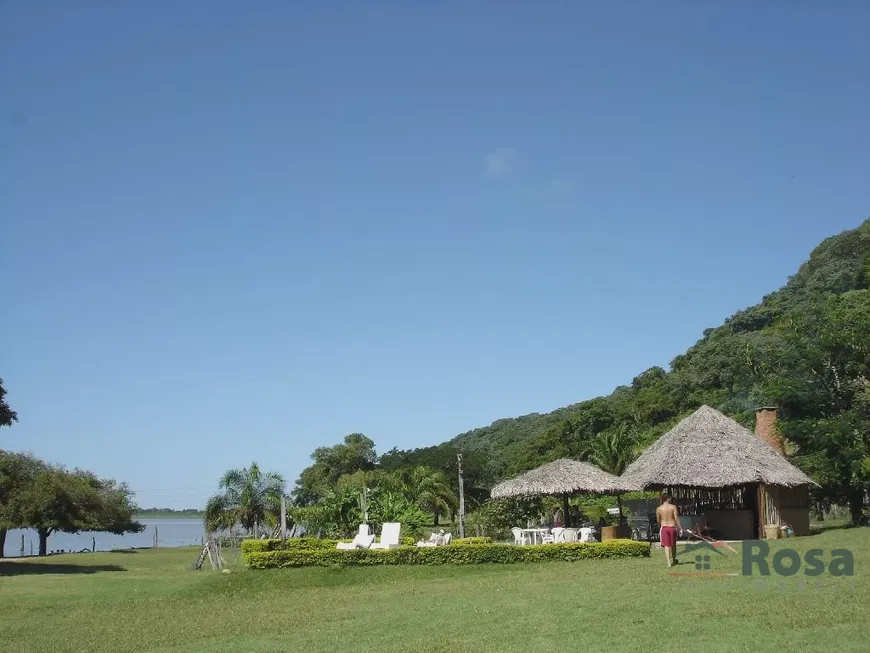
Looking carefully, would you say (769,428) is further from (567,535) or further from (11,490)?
(11,490)

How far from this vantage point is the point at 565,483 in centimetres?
2394

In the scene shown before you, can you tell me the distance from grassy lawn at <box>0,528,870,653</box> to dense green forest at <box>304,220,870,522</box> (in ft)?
28.6

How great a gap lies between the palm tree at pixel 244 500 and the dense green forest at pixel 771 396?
18.8 m

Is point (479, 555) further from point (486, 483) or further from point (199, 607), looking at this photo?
point (486, 483)

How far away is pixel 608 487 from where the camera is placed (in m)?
23.6

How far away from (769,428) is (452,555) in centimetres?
1490

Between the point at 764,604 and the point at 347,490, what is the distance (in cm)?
2019

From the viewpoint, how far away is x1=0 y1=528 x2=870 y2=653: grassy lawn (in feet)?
30.2

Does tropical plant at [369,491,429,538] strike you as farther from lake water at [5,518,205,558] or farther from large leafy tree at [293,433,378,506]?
large leafy tree at [293,433,378,506]

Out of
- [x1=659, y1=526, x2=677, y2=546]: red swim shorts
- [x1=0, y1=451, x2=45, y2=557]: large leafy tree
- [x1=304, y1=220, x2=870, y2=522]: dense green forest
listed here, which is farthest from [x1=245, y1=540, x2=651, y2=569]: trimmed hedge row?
[x1=0, y1=451, x2=45, y2=557]: large leafy tree

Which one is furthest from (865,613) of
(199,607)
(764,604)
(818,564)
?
(199,607)

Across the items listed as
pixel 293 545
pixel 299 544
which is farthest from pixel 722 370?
pixel 293 545

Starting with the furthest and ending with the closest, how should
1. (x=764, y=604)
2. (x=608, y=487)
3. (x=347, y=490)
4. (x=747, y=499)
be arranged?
(x=347, y=490), (x=747, y=499), (x=608, y=487), (x=764, y=604)

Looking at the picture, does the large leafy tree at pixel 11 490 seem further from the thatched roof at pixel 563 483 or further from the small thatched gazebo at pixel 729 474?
→ the small thatched gazebo at pixel 729 474
